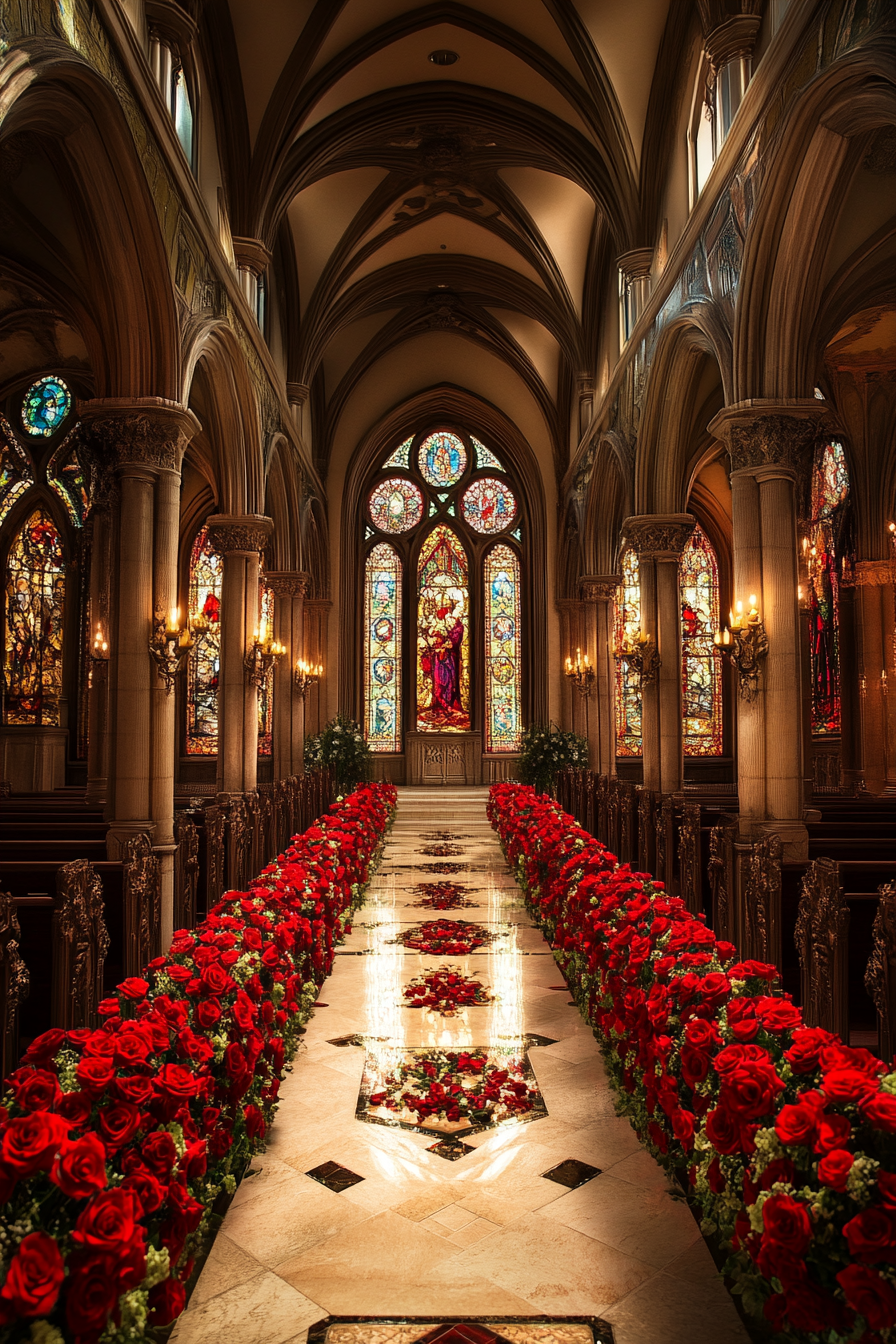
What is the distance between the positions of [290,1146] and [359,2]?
14076 millimetres

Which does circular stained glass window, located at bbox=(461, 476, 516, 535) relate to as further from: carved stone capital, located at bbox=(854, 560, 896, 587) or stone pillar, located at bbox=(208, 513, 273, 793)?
stone pillar, located at bbox=(208, 513, 273, 793)

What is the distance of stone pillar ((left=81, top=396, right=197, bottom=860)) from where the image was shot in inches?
382

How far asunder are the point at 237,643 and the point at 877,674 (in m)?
11.6

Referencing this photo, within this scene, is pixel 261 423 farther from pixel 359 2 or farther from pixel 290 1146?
pixel 290 1146

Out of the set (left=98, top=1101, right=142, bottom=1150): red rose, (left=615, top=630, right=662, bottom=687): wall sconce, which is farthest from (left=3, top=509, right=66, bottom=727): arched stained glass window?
(left=98, top=1101, right=142, bottom=1150): red rose

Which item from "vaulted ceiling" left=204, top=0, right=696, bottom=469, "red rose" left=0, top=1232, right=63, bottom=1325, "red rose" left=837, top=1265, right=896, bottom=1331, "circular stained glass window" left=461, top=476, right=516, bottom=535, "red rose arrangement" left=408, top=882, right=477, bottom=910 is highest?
"vaulted ceiling" left=204, top=0, right=696, bottom=469

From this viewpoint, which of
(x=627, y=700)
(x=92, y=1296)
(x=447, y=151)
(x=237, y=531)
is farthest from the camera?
(x=627, y=700)

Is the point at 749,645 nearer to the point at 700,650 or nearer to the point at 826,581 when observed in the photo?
the point at 826,581

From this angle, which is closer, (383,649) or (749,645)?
(749,645)

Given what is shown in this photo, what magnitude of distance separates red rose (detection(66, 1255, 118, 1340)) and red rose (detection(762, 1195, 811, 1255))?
1.65 metres

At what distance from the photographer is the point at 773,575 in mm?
9859

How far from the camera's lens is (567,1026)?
6621 millimetres

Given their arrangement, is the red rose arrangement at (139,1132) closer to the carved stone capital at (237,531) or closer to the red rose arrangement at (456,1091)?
the red rose arrangement at (456,1091)

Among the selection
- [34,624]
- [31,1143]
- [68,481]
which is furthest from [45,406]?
[31,1143]
